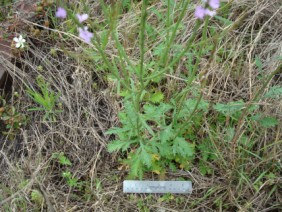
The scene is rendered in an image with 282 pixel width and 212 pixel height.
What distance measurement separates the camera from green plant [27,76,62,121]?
235 cm

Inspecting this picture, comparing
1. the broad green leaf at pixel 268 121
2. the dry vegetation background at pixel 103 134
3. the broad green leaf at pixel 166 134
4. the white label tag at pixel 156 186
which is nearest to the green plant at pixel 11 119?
the dry vegetation background at pixel 103 134

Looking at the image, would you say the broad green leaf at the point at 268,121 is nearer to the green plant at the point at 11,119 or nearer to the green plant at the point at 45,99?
the green plant at the point at 45,99

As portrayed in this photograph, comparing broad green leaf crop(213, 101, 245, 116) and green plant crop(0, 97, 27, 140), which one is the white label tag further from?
green plant crop(0, 97, 27, 140)

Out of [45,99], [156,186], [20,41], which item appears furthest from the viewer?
[20,41]

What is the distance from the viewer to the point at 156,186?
2.22m

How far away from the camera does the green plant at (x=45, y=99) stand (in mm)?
2352

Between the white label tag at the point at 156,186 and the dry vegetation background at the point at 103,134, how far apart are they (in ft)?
0.13

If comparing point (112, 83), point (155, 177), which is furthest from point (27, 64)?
point (155, 177)

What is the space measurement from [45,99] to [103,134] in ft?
1.41

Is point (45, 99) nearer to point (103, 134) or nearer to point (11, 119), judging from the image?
point (11, 119)

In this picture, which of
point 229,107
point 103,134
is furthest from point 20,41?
point 229,107

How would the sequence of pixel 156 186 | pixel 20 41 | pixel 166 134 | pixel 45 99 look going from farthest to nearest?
pixel 20 41
pixel 45 99
pixel 156 186
pixel 166 134

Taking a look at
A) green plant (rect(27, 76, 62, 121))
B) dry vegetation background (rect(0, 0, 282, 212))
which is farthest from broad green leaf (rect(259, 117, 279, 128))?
green plant (rect(27, 76, 62, 121))

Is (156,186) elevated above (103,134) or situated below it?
below
